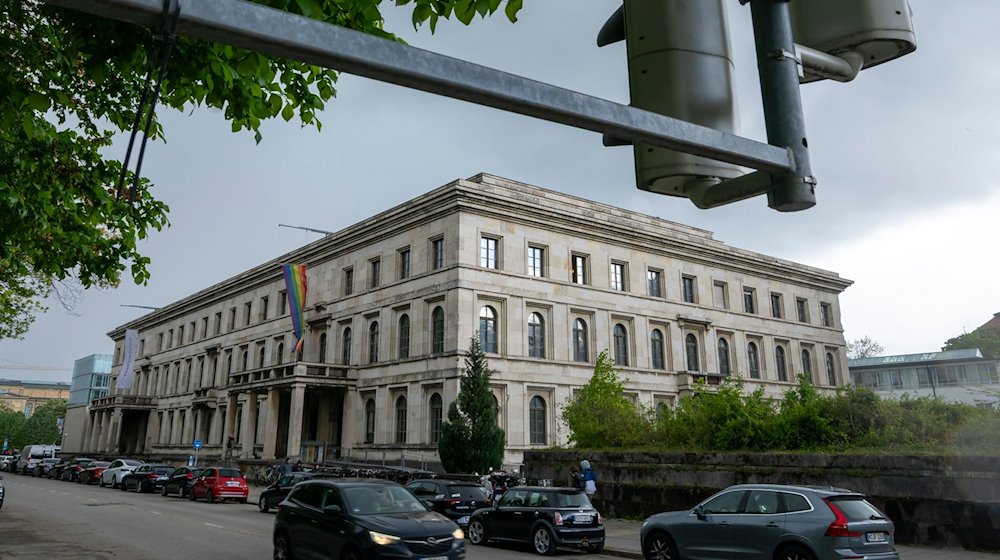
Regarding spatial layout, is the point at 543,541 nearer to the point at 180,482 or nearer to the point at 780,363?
the point at 180,482

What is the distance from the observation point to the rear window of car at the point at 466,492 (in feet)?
63.1

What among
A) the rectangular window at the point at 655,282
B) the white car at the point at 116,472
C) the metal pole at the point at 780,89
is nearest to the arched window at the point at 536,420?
the rectangular window at the point at 655,282

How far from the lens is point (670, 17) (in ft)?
7.43

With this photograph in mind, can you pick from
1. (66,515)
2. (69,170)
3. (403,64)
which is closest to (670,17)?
(403,64)

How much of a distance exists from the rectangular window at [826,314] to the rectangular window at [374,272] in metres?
36.1

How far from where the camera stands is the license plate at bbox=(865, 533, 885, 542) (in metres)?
10.5

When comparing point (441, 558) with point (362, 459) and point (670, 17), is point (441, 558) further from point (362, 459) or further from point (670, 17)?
point (362, 459)

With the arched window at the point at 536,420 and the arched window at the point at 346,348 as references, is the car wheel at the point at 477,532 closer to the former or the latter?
the arched window at the point at 536,420

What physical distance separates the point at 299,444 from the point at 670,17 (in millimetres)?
41974

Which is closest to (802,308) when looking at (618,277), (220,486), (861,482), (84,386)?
(618,277)

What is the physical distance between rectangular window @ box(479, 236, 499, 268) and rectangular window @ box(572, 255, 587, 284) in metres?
5.80

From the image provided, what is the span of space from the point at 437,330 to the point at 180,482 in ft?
49.0

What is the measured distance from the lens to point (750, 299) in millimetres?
51719

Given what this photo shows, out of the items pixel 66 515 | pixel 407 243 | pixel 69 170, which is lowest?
pixel 66 515
